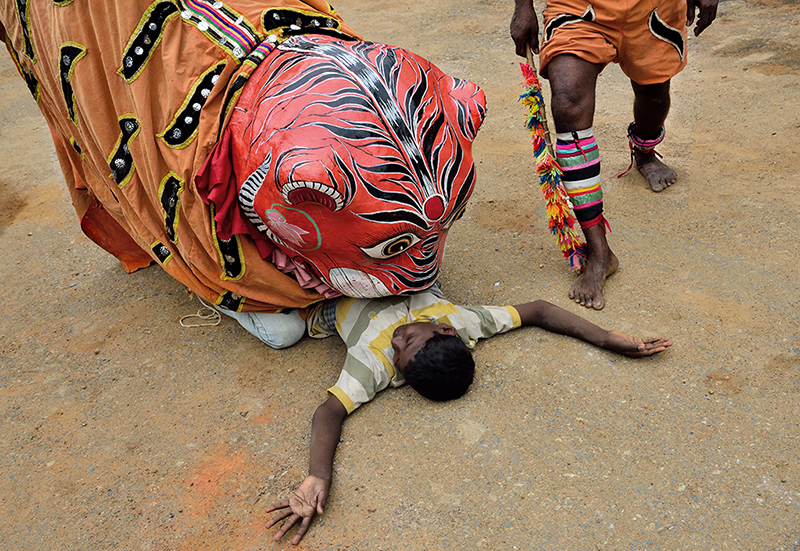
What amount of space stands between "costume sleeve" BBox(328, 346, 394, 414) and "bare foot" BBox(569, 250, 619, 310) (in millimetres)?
957

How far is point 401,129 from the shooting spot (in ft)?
6.88

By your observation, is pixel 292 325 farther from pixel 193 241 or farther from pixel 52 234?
pixel 52 234

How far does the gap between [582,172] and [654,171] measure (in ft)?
3.13

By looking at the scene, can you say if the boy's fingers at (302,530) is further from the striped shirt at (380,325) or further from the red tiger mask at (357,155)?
the red tiger mask at (357,155)

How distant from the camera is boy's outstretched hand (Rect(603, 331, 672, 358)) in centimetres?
247

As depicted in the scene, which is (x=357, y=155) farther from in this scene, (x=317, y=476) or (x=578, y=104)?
(x=578, y=104)

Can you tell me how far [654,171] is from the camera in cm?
362

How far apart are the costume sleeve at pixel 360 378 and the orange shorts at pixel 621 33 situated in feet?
5.10

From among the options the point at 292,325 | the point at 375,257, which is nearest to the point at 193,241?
the point at 292,325

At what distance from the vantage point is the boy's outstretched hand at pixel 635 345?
97.4 inches

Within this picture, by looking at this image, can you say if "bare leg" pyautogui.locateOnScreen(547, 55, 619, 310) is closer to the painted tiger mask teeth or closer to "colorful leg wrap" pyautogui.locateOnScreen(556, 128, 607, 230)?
"colorful leg wrap" pyautogui.locateOnScreen(556, 128, 607, 230)

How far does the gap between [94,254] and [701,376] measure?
10.5ft

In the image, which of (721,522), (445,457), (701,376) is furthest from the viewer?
(701,376)

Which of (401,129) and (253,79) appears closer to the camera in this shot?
(401,129)
